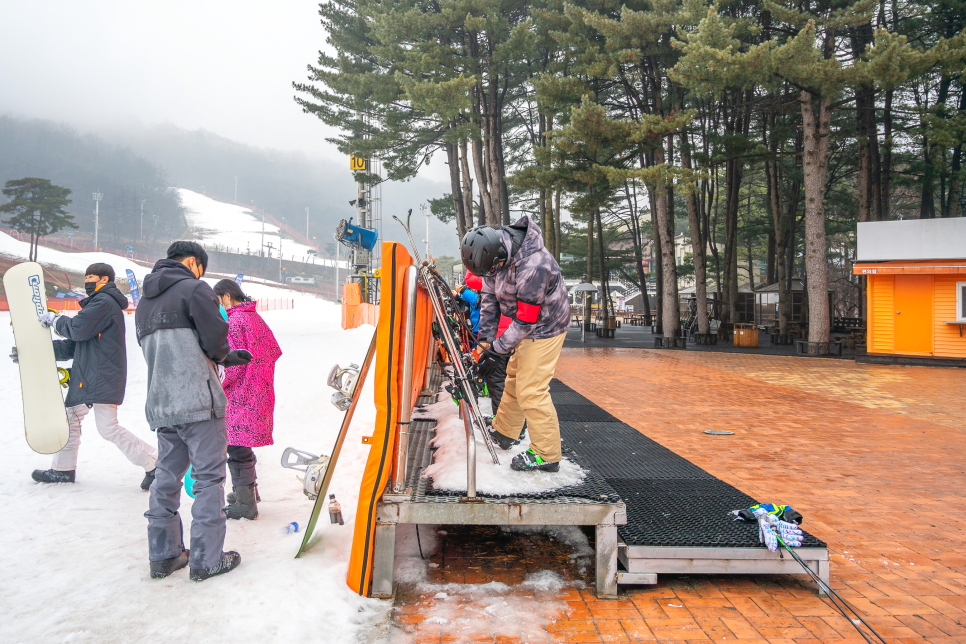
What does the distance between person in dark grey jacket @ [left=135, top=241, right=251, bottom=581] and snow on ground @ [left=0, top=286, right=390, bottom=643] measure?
0.54 feet

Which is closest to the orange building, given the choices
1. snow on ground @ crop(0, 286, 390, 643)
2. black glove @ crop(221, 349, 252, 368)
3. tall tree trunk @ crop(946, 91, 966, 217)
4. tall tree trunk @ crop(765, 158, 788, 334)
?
tall tree trunk @ crop(765, 158, 788, 334)

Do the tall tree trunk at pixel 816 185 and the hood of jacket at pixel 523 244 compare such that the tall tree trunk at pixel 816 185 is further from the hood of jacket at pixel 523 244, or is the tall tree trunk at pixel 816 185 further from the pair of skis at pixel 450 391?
the pair of skis at pixel 450 391

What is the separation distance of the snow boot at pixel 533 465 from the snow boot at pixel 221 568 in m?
1.64

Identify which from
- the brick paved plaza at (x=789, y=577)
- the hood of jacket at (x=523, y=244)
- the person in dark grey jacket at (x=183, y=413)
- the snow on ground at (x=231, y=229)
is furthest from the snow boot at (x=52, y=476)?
the snow on ground at (x=231, y=229)

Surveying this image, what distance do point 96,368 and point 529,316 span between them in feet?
11.5

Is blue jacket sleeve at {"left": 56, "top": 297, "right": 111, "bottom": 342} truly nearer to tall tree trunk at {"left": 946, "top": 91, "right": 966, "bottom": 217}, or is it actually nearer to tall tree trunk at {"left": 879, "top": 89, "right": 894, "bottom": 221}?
tall tree trunk at {"left": 879, "top": 89, "right": 894, "bottom": 221}

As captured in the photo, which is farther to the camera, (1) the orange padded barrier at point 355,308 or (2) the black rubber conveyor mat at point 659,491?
(1) the orange padded barrier at point 355,308

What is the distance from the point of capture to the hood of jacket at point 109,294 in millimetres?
4629

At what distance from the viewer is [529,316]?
3.37 m

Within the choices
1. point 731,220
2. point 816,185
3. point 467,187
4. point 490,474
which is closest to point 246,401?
point 490,474

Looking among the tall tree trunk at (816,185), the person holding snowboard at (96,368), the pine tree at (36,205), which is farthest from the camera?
the pine tree at (36,205)

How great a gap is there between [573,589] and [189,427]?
226cm

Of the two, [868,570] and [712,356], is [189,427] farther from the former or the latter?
[712,356]

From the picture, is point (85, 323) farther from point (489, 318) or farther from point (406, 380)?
point (489, 318)
